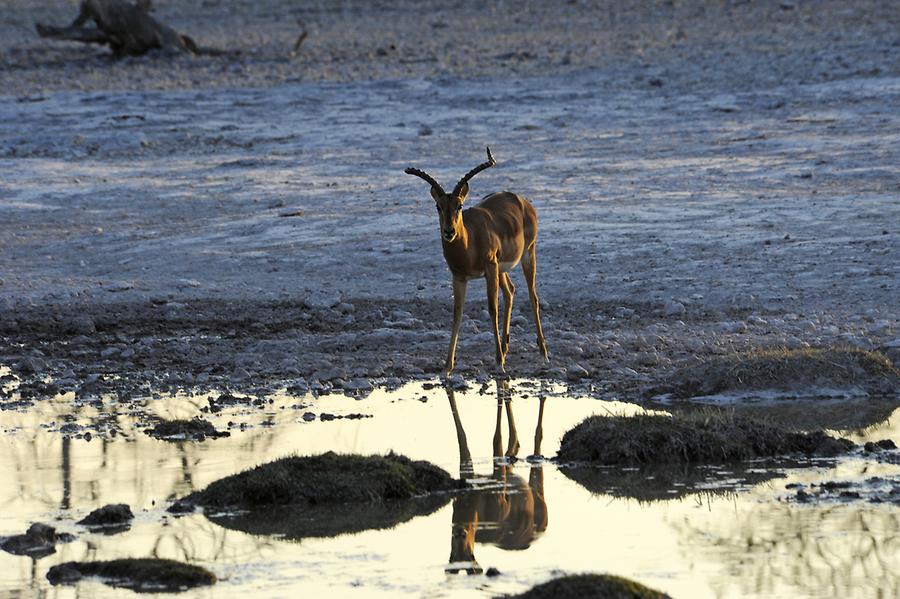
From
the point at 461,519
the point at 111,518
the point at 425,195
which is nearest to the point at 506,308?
the point at 461,519

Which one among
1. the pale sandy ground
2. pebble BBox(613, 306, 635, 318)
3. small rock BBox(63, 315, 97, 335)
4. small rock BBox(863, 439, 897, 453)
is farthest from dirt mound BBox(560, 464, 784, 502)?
small rock BBox(63, 315, 97, 335)

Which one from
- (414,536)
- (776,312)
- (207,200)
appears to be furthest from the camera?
(207,200)

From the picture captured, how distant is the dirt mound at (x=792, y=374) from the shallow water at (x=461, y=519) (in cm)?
36

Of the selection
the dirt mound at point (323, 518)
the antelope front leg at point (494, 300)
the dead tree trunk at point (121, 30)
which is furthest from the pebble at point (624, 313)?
the dead tree trunk at point (121, 30)

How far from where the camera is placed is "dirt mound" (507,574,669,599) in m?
6.28

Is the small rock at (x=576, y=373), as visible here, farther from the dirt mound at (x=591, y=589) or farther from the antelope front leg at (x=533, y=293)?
the dirt mound at (x=591, y=589)

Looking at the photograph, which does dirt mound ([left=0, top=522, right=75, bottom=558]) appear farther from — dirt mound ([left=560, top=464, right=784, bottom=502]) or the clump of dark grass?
dirt mound ([left=560, top=464, right=784, bottom=502])

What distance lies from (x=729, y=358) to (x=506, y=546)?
12.8 feet

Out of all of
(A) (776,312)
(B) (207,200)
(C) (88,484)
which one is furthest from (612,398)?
(B) (207,200)

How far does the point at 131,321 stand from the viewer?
44.3ft

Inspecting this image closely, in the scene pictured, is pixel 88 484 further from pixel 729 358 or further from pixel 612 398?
pixel 729 358

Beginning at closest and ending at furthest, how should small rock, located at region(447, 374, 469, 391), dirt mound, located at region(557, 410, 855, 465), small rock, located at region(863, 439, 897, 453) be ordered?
dirt mound, located at region(557, 410, 855, 465) → small rock, located at region(863, 439, 897, 453) → small rock, located at region(447, 374, 469, 391)

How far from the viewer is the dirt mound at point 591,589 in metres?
6.28

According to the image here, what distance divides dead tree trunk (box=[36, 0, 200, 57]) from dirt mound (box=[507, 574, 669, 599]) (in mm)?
20826
